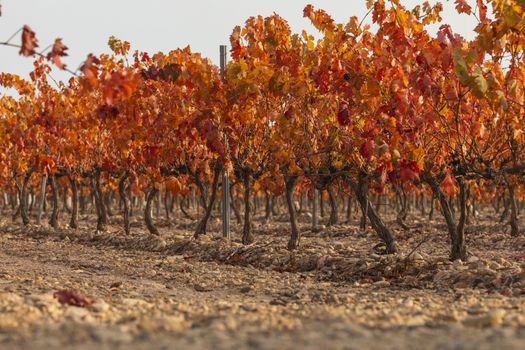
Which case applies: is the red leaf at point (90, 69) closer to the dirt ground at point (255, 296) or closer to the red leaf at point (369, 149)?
the dirt ground at point (255, 296)

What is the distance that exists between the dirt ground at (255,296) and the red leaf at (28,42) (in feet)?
8.85

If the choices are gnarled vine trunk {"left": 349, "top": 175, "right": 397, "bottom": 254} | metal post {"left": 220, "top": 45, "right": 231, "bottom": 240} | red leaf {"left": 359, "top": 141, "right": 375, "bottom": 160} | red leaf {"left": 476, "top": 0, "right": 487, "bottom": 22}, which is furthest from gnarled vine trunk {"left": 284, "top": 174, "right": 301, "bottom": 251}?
red leaf {"left": 476, "top": 0, "right": 487, "bottom": 22}

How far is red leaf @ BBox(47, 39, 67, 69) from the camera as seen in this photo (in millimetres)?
7020

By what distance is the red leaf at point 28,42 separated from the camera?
6820 millimetres

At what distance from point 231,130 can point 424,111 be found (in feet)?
17.5

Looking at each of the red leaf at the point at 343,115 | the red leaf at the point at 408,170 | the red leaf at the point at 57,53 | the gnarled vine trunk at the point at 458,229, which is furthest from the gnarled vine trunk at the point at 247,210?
the red leaf at the point at 57,53

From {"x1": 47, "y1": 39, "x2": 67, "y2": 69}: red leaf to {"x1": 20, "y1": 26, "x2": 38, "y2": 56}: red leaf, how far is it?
188 millimetres

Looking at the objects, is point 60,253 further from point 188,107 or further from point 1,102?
point 1,102

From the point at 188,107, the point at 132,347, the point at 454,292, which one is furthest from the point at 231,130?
the point at 132,347

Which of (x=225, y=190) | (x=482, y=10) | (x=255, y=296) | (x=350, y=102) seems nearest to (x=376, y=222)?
(x=350, y=102)

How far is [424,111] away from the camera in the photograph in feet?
39.8

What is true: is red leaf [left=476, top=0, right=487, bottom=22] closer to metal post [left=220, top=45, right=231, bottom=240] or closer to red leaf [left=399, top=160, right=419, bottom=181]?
red leaf [left=399, top=160, right=419, bottom=181]

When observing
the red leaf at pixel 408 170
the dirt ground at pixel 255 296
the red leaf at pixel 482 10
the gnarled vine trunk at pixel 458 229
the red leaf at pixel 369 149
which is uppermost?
the red leaf at pixel 482 10

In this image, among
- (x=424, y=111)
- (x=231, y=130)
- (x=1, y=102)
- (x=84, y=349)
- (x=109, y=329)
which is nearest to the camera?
(x=84, y=349)
